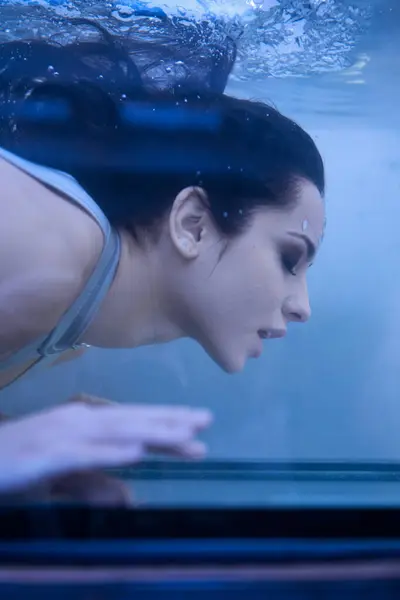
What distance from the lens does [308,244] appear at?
3.92 feet

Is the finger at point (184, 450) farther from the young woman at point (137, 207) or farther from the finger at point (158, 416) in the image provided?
the young woman at point (137, 207)

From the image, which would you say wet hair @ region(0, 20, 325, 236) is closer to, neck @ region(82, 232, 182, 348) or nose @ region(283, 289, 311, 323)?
neck @ region(82, 232, 182, 348)

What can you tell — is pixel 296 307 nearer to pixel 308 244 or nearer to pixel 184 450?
pixel 308 244

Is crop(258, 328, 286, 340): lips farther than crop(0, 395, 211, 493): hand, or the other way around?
crop(258, 328, 286, 340): lips

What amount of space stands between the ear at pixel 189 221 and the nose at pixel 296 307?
246 mm

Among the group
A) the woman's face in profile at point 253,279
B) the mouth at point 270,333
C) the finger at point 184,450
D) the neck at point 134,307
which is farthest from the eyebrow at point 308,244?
the finger at point 184,450

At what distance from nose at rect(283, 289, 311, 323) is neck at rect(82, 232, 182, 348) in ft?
0.82

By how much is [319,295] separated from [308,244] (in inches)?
20.2

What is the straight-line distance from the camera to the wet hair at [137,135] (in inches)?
41.9

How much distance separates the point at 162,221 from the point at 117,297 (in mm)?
186

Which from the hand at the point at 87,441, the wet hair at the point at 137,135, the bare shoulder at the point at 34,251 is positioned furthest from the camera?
the wet hair at the point at 137,135

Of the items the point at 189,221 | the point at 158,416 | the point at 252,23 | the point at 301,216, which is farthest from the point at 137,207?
the point at 252,23

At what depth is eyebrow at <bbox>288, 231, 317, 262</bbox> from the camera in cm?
117

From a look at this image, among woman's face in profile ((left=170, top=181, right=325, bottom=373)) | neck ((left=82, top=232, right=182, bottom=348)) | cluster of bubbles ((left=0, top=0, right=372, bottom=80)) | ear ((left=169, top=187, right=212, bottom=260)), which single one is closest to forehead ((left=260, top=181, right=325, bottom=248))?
woman's face in profile ((left=170, top=181, right=325, bottom=373))
